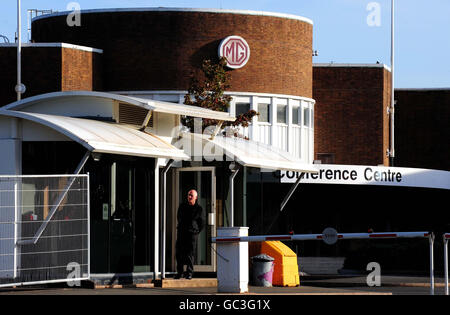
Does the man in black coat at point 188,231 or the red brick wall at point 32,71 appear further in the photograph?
the red brick wall at point 32,71

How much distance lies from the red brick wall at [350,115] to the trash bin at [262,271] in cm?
3015

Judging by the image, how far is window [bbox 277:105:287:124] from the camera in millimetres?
47219

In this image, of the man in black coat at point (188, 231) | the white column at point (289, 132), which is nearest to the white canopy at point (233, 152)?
the man in black coat at point (188, 231)

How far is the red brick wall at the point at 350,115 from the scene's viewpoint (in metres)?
51.9

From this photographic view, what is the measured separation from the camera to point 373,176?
147ft

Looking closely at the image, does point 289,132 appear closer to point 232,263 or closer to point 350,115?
point 350,115

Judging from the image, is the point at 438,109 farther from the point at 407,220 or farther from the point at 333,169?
the point at 333,169

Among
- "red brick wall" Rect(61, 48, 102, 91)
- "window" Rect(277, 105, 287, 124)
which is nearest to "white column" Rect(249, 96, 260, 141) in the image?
"window" Rect(277, 105, 287, 124)

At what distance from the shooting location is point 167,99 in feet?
147

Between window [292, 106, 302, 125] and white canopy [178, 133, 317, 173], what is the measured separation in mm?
22501

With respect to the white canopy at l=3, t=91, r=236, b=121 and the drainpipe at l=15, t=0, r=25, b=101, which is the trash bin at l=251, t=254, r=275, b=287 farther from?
the drainpipe at l=15, t=0, r=25, b=101

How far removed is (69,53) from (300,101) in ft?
36.3

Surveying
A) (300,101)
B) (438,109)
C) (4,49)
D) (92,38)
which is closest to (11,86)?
(4,49)

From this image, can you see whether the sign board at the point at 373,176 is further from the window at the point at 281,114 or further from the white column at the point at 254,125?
the window at the point at 281,114
